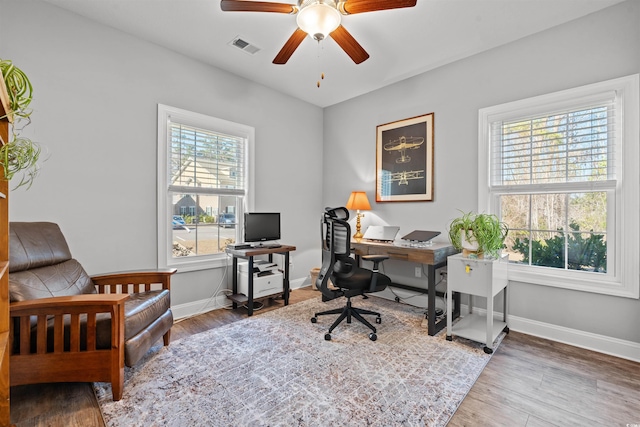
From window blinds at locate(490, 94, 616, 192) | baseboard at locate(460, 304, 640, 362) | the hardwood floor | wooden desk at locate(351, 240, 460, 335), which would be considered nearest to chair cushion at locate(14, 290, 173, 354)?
the hardwood floor

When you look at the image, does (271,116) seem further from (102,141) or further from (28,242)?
(28,242)

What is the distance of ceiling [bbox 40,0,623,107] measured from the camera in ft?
7.82

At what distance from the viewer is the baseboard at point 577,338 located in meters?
2.28

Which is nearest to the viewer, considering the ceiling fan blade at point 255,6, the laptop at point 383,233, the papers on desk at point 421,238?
the ceiling fan blade at point 255,6

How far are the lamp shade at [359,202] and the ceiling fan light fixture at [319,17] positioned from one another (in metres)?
2.20

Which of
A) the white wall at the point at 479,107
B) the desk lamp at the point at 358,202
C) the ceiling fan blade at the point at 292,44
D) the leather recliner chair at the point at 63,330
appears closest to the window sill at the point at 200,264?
the leather recliner chair at the point at 63,330

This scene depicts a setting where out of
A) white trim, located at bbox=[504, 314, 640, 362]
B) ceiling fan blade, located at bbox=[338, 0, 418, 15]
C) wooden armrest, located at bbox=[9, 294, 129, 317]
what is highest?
ceiling fan blade, located at bbox=[338, 0, 418, 15]

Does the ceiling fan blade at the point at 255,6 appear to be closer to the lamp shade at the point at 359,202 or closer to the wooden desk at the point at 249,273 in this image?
the wooden desk at the point at 249,273

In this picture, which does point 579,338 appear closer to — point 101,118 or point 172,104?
point 172,104

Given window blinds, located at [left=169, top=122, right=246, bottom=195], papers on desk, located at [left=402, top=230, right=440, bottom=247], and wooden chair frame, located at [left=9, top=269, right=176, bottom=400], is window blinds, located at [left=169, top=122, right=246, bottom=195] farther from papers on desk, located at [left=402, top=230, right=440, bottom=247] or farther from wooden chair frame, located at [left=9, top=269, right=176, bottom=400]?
papers on desk, located at [left=402, top=230, right=440, bottom=247]

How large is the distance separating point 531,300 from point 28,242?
4.11 meters

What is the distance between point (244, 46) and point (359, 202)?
2.20 m

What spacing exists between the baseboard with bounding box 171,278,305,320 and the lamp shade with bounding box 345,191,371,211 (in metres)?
1.95

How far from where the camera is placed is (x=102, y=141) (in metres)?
2.63
